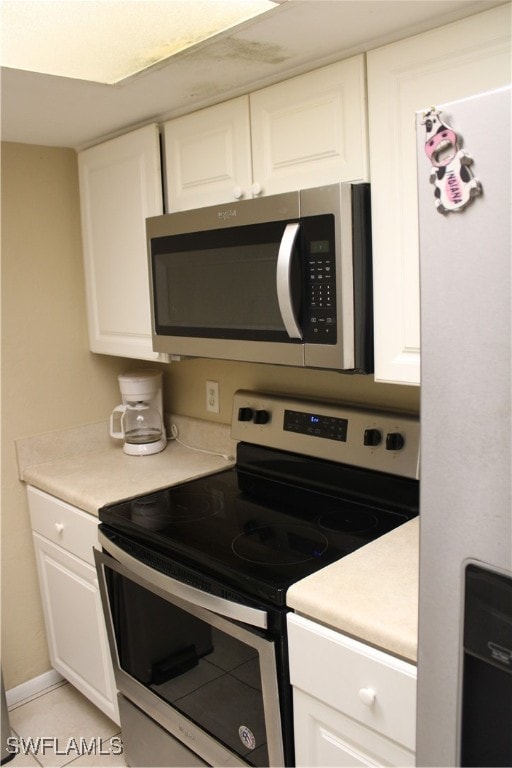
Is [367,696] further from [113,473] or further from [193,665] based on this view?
[113,473]

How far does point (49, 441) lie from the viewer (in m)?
2.36

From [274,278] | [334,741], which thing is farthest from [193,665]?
[274,278]

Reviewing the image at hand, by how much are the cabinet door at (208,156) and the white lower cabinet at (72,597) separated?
0.99 meters

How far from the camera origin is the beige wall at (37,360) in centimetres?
222

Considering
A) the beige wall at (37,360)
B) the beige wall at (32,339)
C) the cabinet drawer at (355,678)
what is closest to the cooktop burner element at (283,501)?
the cabinet drawer at (355,678)

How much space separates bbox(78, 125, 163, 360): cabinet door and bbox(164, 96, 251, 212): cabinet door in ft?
0.20

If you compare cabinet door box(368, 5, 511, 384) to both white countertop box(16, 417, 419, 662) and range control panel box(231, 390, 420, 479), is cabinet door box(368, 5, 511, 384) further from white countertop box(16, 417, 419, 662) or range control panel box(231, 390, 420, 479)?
white countertop box(16, 417, 419, 662)

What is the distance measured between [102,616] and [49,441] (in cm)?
67

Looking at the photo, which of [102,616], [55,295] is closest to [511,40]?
[55,295]

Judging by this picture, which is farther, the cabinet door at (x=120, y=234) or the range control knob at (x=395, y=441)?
the cabinet door at (x=120, y=234)

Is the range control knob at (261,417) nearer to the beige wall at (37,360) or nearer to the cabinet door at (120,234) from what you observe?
the beige wall at (37,360)

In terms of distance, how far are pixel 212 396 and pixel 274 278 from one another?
872 mm

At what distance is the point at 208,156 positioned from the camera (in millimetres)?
1746

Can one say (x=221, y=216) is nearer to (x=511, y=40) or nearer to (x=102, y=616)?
(x=511, y=40)
